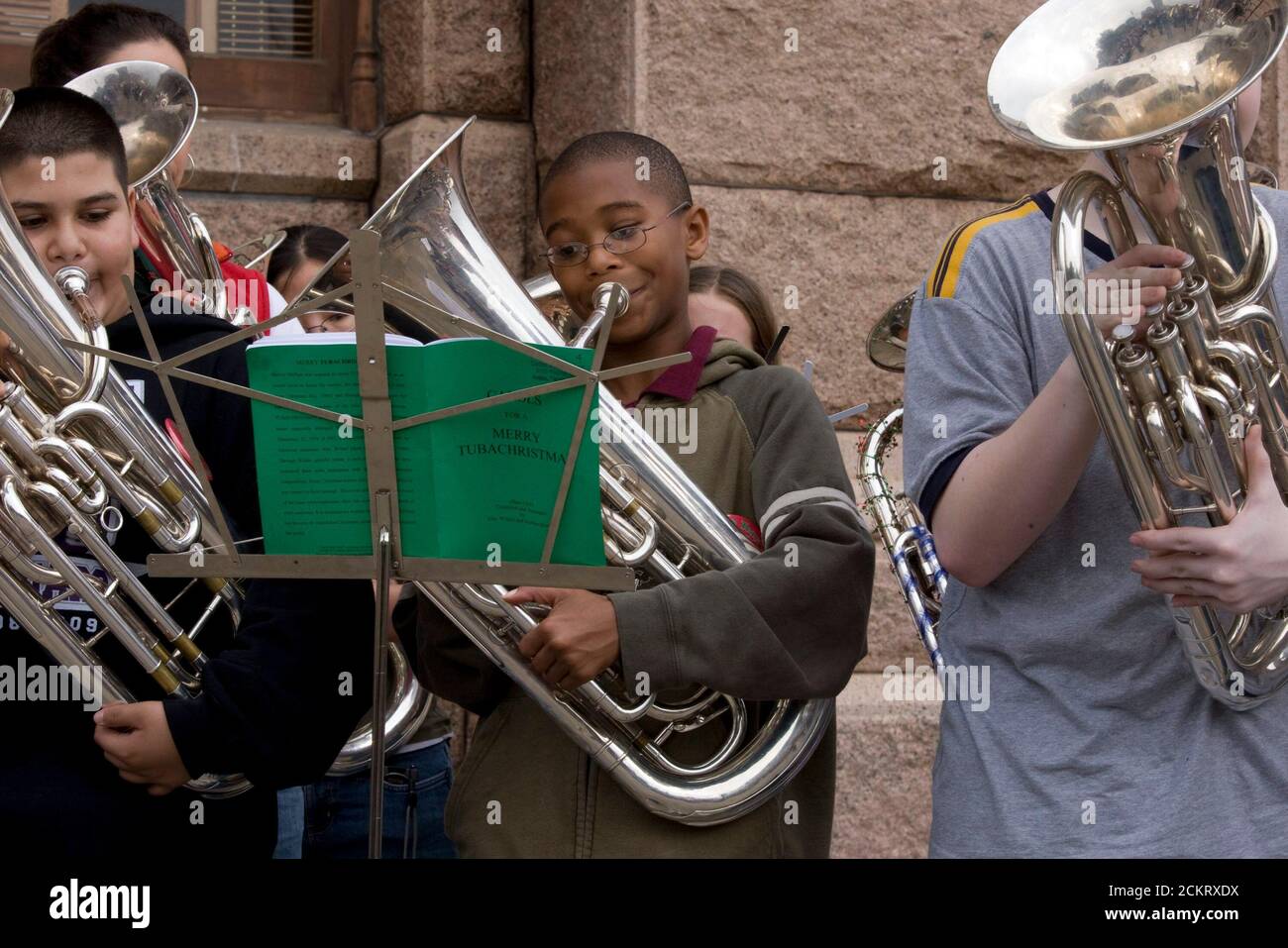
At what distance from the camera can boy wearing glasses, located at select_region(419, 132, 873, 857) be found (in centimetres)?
229

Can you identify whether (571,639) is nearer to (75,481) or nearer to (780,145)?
(75,481)

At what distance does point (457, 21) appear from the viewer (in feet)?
13.7

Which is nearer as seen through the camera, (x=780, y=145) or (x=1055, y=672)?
(x=1055, y=672)

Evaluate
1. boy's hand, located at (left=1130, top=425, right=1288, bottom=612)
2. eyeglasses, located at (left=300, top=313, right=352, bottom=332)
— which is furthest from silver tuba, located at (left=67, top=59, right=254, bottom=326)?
boy's hand, located at (left=1130, top=425, right=1288, bottom=612)

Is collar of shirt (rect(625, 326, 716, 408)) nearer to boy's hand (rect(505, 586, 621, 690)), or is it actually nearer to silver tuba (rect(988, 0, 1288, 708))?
boy's hand (rect(505, 586, 621, 690))

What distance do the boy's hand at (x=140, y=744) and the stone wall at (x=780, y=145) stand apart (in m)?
1.91

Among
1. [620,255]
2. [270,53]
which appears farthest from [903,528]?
[270,53]

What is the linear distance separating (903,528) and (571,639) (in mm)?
1064

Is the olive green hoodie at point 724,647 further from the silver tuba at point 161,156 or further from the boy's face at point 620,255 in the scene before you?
the silver tuba at point 161,156

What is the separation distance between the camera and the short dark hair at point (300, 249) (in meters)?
3.60

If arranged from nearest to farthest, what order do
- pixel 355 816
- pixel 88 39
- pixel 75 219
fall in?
pixel 75 219 < pixel 355 816 < pixel 88 39


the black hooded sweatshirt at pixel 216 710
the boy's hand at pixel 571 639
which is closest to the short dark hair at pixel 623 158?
the black hooded sweatshirt at pixel 216 710

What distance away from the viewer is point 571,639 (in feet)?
7.39
